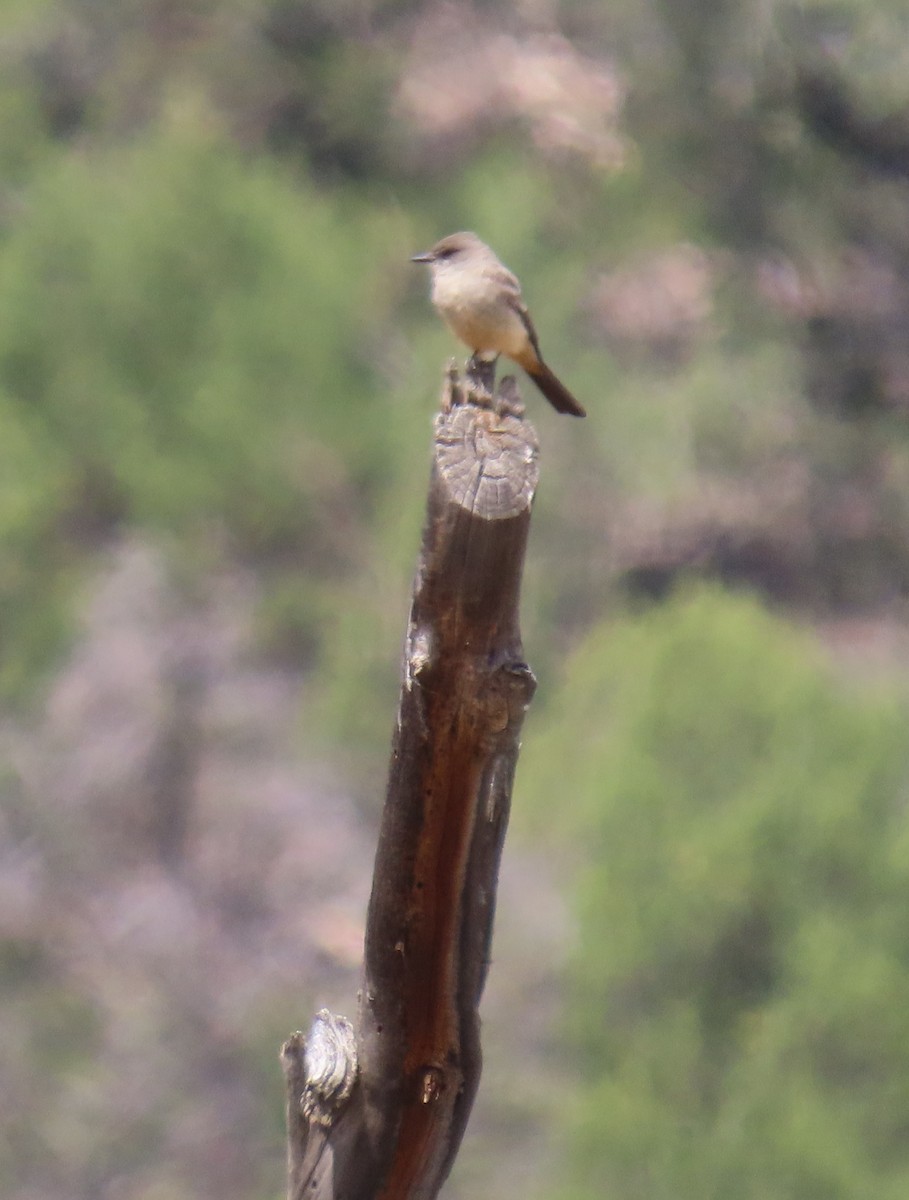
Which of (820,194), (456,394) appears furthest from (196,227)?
(456,394)

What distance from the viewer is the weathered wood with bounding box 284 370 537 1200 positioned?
1.60 m

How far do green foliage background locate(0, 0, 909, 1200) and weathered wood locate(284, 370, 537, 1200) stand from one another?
12.6 feet

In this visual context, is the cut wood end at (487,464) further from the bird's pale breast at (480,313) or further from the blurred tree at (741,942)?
the blurred tree at (741,942)

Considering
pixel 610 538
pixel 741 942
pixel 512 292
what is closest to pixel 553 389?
pixel 512 292

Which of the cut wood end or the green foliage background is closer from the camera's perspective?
the cut wood end

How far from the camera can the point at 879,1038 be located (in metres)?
5.57

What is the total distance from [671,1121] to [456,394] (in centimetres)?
443

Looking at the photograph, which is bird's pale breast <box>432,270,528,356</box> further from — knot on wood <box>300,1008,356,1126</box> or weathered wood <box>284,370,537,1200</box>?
knot on wood <box>300,1008,356,1126</box>

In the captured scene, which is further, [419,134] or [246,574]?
[419,134]

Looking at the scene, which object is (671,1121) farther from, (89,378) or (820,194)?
(89,378)

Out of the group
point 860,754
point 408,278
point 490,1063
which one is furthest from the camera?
point 408,278

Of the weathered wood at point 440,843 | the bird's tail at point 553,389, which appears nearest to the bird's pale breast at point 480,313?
the bird's tail at point 553,389

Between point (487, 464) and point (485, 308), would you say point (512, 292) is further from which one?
point (487, 464)

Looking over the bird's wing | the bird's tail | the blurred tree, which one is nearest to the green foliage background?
the blurred tree
